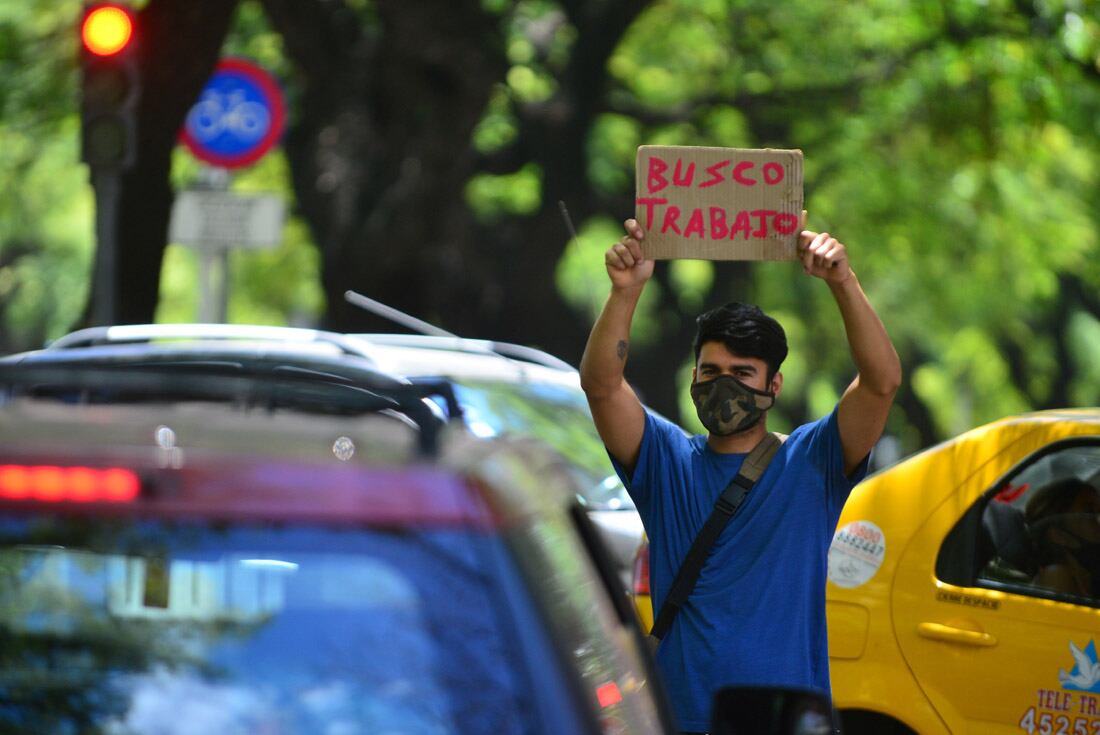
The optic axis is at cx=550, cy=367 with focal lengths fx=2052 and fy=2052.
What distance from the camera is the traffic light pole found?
9664 millimetres

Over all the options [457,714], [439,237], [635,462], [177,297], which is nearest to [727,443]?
[635,462]

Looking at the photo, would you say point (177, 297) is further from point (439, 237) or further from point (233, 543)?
point (233, 543)

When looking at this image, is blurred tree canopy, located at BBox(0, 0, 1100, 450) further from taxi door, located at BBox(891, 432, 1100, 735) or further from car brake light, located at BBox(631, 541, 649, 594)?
taxi door, located at BBox(891, 432, 1100, 735)

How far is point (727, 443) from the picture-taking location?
4.45 metres

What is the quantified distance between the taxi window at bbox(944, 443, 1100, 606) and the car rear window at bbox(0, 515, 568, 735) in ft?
11.1

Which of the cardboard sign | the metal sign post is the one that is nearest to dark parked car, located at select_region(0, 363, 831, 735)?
the cardboard sign

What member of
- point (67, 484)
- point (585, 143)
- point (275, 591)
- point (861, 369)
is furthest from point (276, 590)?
point (585, 143)

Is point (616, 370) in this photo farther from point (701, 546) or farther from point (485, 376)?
point (485, 376)

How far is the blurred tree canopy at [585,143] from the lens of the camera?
14.7 m

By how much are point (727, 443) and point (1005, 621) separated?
1.42m

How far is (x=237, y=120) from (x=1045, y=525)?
743 centimetres

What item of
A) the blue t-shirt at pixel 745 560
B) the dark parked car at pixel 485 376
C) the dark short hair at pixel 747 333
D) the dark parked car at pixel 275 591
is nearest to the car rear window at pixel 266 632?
the dark parked car at pixel 275 591

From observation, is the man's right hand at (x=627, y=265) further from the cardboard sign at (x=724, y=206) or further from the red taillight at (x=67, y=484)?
the red taillight at (x=67, y=484)

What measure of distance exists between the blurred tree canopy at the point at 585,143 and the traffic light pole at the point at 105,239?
1309 millimetres
